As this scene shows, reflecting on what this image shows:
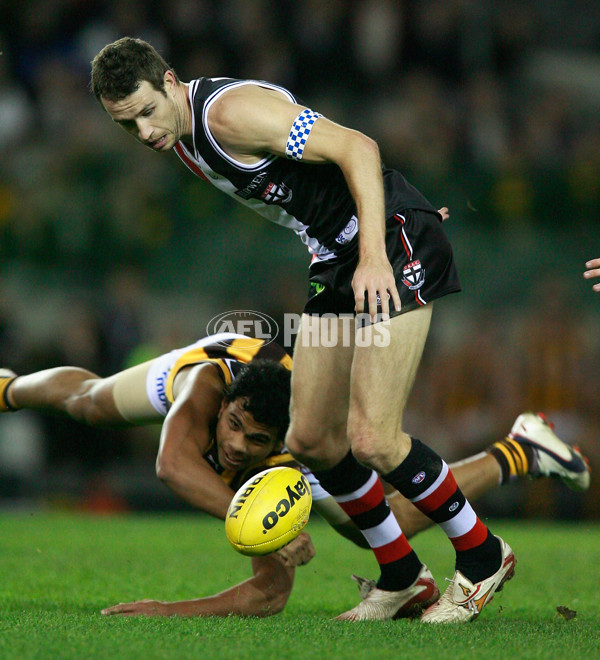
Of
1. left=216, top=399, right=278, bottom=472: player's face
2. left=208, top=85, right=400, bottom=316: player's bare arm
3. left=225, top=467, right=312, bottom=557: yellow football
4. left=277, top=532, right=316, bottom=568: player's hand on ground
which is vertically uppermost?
left=208, top=85, right=400, bottom=316: player's bare arm

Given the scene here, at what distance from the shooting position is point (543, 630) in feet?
12.0

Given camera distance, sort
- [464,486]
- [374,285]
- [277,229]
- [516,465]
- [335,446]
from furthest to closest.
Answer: [277,229] < [516,465] < [464,486] < [335,446] < [374,285]

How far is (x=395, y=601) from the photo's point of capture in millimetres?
4223

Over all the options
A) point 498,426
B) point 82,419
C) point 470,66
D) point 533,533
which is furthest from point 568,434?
point 82,419

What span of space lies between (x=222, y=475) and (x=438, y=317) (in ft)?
21.7

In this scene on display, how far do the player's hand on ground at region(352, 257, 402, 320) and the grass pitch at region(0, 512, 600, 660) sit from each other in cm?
115

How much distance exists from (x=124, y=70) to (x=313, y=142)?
0.78 metres

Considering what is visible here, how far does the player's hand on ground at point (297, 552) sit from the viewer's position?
3.73 m

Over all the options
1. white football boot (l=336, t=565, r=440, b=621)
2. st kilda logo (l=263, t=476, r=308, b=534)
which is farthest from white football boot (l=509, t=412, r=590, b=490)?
st kilda logo (l=263, t=476, r=308, b=534)

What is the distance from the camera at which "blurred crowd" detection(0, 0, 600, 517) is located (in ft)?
32.6

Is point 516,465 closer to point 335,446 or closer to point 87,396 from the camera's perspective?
point 335,446

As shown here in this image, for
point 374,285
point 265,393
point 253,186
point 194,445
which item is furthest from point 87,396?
point 374,285

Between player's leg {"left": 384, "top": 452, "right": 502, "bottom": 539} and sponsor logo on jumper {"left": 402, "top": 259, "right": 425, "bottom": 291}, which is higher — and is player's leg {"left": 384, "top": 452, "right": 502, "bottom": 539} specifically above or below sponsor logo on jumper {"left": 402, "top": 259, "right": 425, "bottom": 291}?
below

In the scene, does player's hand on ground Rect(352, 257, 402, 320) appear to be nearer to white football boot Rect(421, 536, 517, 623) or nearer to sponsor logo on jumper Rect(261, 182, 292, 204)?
sponsor logo on jumper Rect(261, 182, 292, 204)
